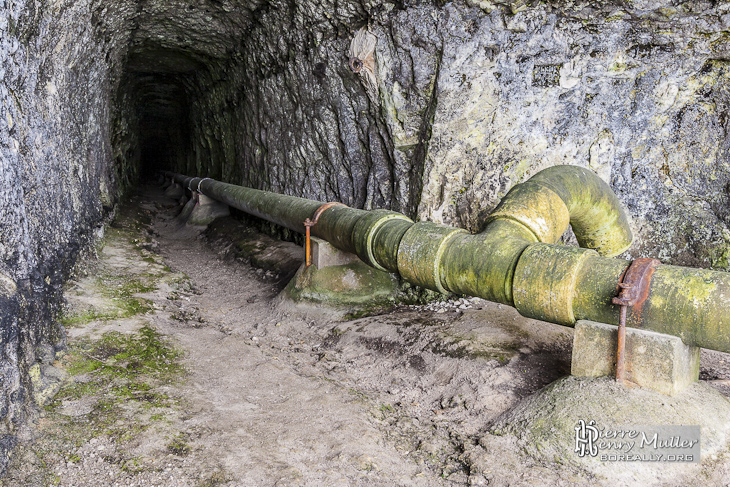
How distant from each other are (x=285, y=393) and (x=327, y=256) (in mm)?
2203

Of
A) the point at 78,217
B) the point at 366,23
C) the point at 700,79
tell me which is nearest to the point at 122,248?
the point at 78,217

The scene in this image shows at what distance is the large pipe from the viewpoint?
2629mm

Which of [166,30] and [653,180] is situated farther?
[166,30]

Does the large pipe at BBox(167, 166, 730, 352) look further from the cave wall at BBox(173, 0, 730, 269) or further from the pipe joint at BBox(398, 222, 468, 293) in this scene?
the cave wall at BBox(173, 0, 730, 269)

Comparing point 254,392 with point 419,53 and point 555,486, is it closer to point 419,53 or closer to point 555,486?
point 555,486

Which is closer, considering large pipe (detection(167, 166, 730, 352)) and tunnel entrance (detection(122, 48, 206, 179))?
large pipe (detection(167, 166, 730, 352))

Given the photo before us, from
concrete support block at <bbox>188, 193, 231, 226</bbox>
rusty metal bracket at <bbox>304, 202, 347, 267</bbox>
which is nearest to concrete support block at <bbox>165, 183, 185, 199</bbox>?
concrete support block at <bbox>188, 193, 231, 226</bbox>

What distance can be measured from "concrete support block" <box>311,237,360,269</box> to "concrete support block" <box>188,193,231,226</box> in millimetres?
5751

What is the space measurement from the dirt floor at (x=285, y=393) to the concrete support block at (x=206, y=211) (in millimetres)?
4862

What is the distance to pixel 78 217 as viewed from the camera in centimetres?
611

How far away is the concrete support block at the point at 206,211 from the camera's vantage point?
1075cm

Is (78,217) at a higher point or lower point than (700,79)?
lower

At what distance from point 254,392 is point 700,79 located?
4892 millimetres

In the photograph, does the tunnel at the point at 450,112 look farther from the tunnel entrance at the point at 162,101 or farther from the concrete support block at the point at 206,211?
the tunnel entrance at the point at 162,101
